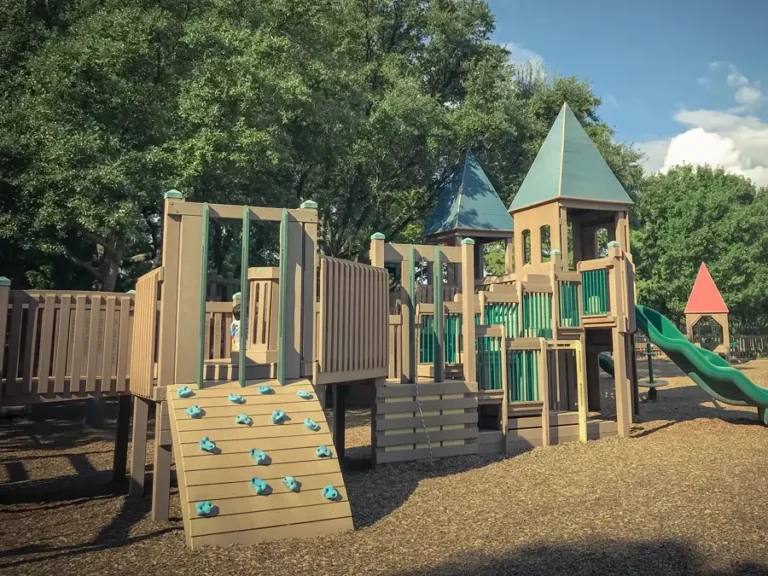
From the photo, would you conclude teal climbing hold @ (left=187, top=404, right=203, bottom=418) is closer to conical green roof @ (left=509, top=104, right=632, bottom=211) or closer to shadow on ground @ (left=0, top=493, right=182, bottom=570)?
shadow on ground @ (left=0, top=493, right=182, bottom=570)

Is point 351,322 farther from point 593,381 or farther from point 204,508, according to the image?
point 593,381

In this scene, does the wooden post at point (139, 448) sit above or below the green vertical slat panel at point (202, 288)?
below

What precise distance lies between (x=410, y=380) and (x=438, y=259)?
2.00 m

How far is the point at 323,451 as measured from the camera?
6.02 metres

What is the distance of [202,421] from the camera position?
5867 millimetres

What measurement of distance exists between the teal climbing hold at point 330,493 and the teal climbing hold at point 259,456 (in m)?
Result: 0.64

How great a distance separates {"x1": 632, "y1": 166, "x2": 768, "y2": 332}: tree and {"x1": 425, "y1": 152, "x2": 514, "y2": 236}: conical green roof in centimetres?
1733

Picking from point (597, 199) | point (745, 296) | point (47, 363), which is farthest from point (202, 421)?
point (745, 296)

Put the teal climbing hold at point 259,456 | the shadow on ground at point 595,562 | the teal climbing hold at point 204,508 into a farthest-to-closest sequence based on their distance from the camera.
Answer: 1. the teal climbing hold at point 259,456
2. the teal climbing hold at point 204,508
3. the shadow on ground at point 595,562

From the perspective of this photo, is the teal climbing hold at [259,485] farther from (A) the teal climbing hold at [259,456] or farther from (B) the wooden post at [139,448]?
(B) the wooden post at [139,448]

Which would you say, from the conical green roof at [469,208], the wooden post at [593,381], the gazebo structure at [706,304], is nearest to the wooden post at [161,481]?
the wooden post at [593,381]

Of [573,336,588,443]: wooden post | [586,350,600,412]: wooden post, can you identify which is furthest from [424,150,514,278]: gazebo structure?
[573,336,588,443]: wooden post

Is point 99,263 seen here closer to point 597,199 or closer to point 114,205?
point 114,205

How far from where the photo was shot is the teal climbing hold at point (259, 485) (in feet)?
17.9
